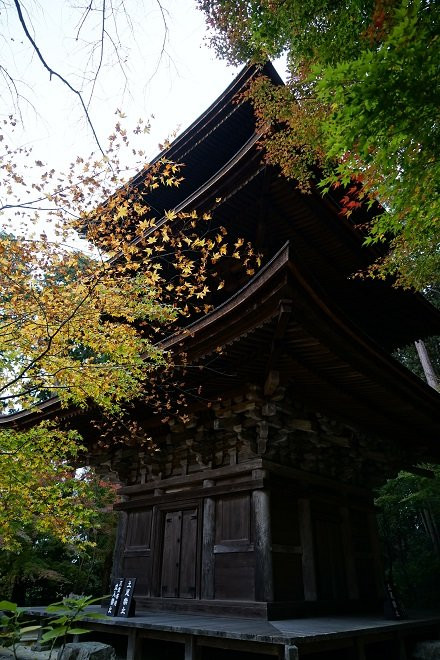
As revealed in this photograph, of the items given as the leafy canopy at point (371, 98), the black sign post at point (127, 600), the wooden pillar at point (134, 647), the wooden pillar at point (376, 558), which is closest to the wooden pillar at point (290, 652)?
the wooden pillar at point (134, 647)

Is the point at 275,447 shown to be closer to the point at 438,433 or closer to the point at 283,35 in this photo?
the point at 438,433

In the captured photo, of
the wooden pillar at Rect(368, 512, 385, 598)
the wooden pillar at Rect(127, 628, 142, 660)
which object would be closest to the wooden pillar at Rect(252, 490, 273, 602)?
the wooden pillar at Rect(127, 628, 142, 660)

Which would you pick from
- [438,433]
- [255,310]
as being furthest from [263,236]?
[438,433]

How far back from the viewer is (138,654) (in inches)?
231

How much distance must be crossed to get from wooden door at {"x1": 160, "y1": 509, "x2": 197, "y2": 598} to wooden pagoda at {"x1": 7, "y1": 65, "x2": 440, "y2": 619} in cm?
3

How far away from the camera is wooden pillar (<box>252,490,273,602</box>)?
5770 millimetres

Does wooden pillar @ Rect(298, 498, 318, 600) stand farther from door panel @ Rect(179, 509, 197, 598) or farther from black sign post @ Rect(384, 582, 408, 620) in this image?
door panel @ Rect(179, 509, 197, 598)

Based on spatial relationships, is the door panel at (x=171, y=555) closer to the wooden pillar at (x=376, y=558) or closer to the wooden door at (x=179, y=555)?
the wooden door at (x=179, y=555)

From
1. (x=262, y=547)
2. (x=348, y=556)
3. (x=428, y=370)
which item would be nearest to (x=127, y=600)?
(x=262, y=547)

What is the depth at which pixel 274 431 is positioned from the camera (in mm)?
6434

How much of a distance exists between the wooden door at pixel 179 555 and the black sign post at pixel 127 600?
93 centimetres

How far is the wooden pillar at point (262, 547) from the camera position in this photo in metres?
5.77

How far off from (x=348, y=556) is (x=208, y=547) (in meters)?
2.74

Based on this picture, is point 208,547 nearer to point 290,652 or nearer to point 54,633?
point 290,652
